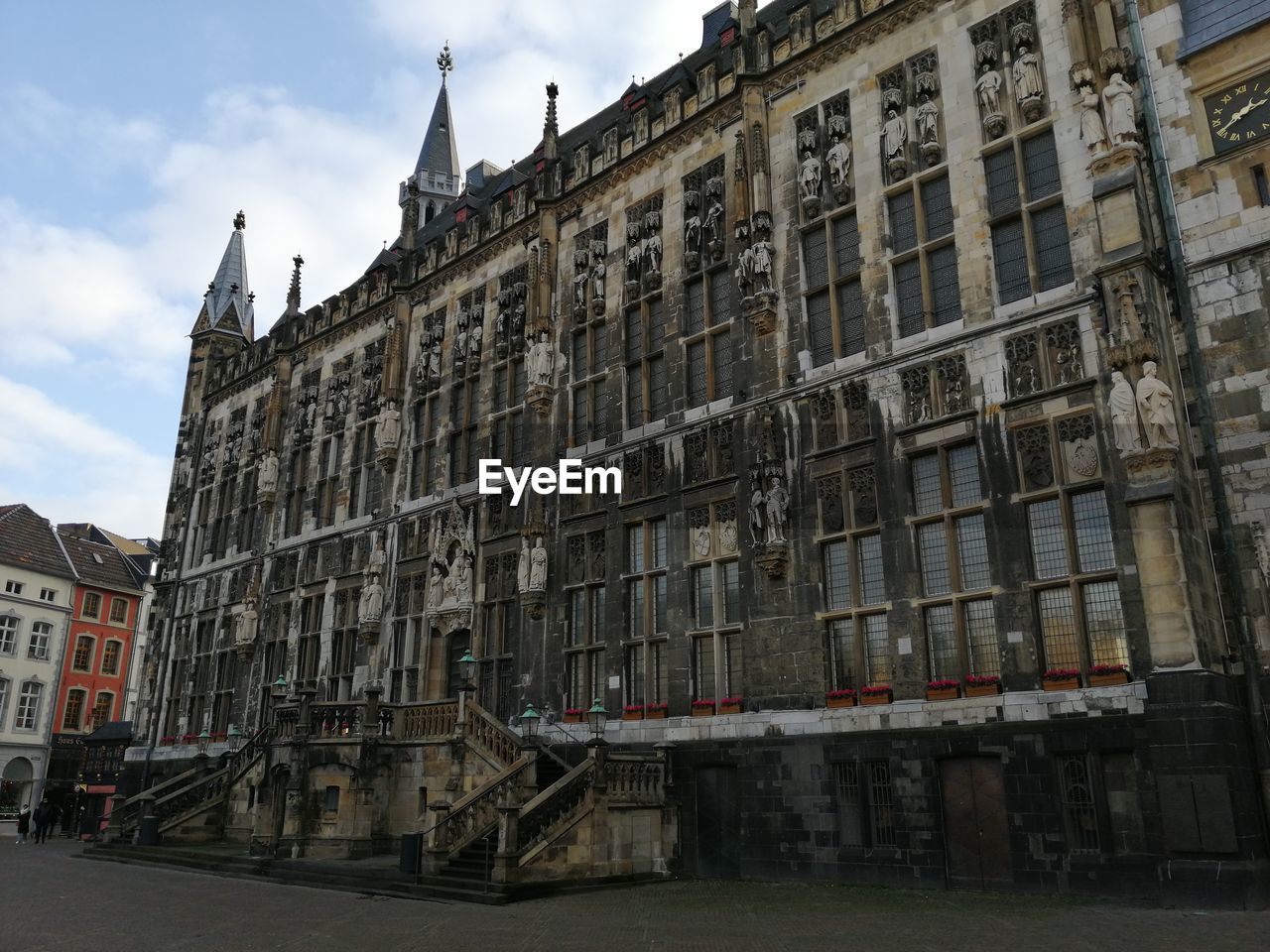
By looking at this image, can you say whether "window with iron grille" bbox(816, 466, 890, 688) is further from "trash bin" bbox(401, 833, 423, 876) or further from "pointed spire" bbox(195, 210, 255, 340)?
"pointed spire" bbox(195, 210, 255, 340)

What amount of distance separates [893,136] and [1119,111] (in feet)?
16.3

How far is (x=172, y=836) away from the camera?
28469 mm

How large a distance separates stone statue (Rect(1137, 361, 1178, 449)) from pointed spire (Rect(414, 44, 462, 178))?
4262 centimetres

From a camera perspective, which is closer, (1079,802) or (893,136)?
(1079,802)

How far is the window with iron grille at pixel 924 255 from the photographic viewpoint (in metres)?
20.2

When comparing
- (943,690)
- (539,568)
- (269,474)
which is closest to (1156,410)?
(943,690)

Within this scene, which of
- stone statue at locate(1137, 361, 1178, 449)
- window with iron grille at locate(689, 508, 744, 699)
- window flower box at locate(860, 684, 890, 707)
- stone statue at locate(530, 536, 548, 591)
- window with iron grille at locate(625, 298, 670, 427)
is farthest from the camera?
stone statue at locate(530, 536, 548, 591)

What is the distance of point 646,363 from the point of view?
2562 cm

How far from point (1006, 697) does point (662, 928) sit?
737 centimetres

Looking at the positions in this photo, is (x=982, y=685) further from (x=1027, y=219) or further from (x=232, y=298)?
(x=232, y=298)

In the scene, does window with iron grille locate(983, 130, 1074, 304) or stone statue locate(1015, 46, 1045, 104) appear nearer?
window with iron grille locate(983, 130, 1074, 304)

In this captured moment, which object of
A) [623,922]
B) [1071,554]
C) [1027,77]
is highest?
[1027,77]

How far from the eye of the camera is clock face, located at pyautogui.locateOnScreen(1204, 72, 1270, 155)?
17344 mm

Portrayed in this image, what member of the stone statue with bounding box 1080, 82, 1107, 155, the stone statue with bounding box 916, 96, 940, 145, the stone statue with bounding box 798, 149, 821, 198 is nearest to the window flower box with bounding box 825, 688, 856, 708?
the stone statue with bounding box 1080, 82, 1107, 155
